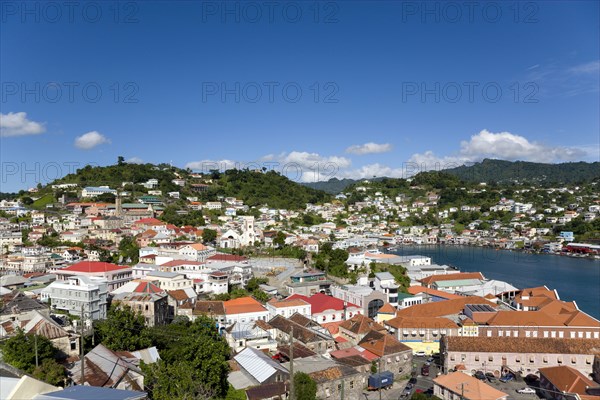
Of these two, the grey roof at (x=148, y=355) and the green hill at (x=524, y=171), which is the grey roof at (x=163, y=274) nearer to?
the grey roof at (x=148, y=355)

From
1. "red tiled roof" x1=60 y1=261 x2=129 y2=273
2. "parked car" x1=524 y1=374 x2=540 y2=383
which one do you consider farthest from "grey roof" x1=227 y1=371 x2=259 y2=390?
"red tiled roof" x1=60 y1=261 x2=129 y2=273

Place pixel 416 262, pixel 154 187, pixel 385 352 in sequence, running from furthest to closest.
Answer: pixel 154 187, pixel 416 262, pixel 385 352

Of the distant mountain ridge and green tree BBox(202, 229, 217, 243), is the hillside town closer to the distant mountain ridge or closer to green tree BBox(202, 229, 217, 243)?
green tree BBox(202, 229, 217, 243)

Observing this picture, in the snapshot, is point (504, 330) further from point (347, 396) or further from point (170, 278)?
point (170, 278)

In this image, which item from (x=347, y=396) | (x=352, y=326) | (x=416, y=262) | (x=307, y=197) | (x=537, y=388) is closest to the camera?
(x=347, y=396)

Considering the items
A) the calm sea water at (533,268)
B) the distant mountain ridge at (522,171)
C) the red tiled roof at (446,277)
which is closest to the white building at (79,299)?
the red tiled roof at (446,277)

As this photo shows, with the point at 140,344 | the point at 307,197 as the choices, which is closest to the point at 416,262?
the point at 140,344
